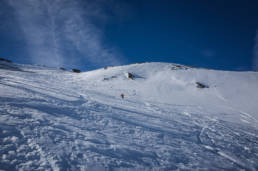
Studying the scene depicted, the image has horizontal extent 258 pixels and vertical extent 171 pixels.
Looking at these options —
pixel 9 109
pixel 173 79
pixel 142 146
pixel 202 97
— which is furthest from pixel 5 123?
pixel 173 79

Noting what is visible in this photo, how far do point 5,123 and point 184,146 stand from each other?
6.44 metres

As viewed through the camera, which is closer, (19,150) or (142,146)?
(19,150)

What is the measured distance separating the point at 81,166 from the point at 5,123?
3035mm

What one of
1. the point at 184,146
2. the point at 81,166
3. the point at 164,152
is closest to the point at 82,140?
the point at 81,166

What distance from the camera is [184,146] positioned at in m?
4.32

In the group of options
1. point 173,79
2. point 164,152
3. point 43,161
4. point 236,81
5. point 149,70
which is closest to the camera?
point 43,161

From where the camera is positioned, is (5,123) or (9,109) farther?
(9,109)

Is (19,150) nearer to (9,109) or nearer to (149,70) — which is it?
(9,109)

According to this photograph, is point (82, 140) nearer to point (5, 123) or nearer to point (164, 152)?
point (5, 123)

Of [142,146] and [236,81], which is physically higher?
[236,81]

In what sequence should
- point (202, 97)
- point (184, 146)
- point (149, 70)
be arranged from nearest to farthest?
1. point (184, 146)
2. point (202, 97)
3. point (149, 70)

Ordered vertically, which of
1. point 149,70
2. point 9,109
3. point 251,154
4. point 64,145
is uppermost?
point 149,70

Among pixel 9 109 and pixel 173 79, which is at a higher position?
pixel 173 79

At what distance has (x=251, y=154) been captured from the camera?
4.50 meters
